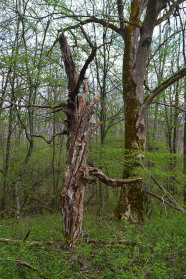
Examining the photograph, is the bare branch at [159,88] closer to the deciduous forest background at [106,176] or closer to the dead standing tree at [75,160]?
the deciduous forest background at [106,176]

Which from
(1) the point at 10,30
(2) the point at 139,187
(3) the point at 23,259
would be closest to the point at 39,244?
(3) the point at 23,259

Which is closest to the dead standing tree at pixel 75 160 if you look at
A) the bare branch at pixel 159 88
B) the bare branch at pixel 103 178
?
the bare branch at pixel 103 178

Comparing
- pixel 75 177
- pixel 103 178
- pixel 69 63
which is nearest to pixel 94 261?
pixel 75 177

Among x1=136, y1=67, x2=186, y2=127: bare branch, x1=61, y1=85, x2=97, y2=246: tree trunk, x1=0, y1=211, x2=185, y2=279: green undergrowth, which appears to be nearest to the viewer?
x1=0, y1=211, x2=185, y2=279: green undergrowth

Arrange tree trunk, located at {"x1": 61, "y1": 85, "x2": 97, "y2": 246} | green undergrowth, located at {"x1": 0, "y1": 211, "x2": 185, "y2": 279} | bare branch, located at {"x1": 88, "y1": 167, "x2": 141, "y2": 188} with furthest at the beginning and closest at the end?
bare branch, located at {"x1": 88, "y1": 167, "x2": 141, "y2": 188} < tree trunk, located at {"x1": 61, "y1": 85, "x2": 97, "y2": 246} < green undergrowth, located at {"x1": 0, "y1": 211, "x2": 185, "y2": 279}

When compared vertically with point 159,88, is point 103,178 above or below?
below

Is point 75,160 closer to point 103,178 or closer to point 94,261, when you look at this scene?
point 103,178

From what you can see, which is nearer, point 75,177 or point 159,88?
point 75,177

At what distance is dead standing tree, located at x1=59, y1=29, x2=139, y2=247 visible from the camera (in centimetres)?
358

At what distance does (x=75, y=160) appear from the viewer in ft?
12.4

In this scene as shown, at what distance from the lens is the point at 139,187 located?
5.43 meters

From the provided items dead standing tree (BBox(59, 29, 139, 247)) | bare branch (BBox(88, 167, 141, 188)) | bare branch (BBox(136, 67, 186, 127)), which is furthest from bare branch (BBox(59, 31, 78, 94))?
bare branch (BBox(136, 67, 186, 127))

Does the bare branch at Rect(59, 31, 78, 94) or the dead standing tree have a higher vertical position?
the bare branch at Rect(59, 31, 78, 94)

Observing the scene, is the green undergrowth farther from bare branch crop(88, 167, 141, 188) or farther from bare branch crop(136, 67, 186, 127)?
bare branch crop(136, 67, 186, 127)
